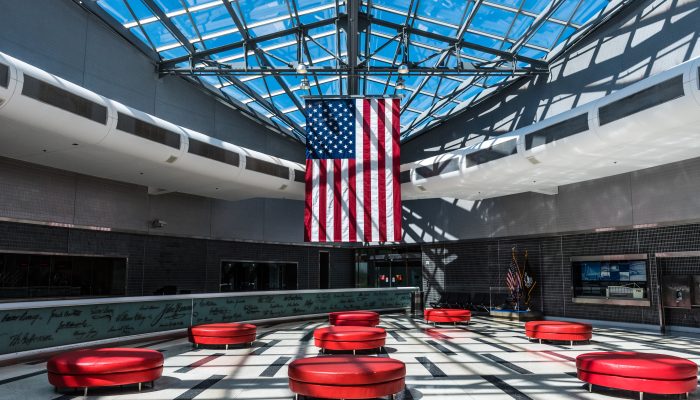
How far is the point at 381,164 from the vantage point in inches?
616

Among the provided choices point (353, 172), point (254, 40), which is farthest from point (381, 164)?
point (254, 40)

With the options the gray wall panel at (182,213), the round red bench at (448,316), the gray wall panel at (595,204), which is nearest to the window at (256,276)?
the gray wall panel at (182,213)

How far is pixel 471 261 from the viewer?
21312 mm

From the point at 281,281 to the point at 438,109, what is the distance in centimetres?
992

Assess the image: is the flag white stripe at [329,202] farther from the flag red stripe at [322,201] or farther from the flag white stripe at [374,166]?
the flag white stripe at [374,166]

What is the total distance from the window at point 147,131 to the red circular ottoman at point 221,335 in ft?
15.1

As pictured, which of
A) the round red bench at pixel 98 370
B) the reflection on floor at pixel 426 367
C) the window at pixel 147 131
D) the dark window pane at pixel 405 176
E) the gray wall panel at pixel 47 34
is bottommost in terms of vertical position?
the reflection on floor at pixel 426 367

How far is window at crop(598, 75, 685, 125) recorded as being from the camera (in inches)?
365

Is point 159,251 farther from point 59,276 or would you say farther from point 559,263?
point 559,263

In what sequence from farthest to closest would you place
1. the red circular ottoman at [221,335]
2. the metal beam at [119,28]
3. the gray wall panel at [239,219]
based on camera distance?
the gray wall panel at [239,219], the metal beam at [119,28], the red circular ottoman at [221,335]

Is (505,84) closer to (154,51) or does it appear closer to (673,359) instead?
(154,51)

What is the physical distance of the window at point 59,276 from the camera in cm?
1280

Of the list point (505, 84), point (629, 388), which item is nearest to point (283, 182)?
point (505, 84)

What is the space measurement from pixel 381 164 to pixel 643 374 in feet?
33.5
